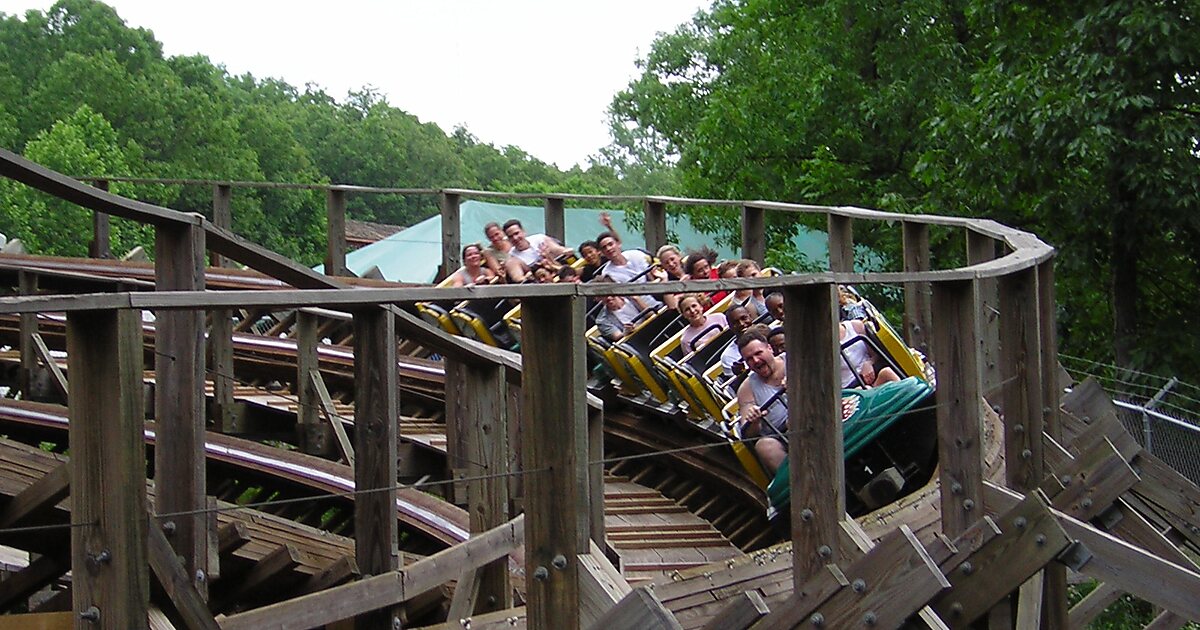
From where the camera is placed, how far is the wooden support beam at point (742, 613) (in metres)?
3.61

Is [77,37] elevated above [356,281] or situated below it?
above

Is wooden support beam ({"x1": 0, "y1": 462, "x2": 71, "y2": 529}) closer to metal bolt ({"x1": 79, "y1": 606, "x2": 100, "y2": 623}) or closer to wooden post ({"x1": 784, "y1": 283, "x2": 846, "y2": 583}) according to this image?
metal bolt ({"x1": 79, "y1": 606, "x2": 100, "y2": 623})

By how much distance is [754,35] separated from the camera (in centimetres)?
2202

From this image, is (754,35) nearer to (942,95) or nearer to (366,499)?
(942,95)

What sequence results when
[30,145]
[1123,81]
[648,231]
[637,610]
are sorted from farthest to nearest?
[30,145] < [1123,81] < [648,231] < [637,610]

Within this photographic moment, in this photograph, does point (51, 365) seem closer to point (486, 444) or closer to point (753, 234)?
point (486, 444)

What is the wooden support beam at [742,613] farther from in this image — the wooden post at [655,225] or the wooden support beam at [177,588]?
the wooden post at [655,225]

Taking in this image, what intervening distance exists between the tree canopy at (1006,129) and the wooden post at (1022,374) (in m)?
7.55

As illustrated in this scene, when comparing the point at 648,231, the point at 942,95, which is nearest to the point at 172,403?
the point at 648,231

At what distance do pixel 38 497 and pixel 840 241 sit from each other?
5.06m

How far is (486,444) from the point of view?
17.0 feet

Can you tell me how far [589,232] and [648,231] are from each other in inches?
360

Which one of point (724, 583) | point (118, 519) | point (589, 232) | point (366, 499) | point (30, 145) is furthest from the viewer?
point (30, 145)

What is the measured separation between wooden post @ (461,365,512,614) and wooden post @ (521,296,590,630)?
155 cm
